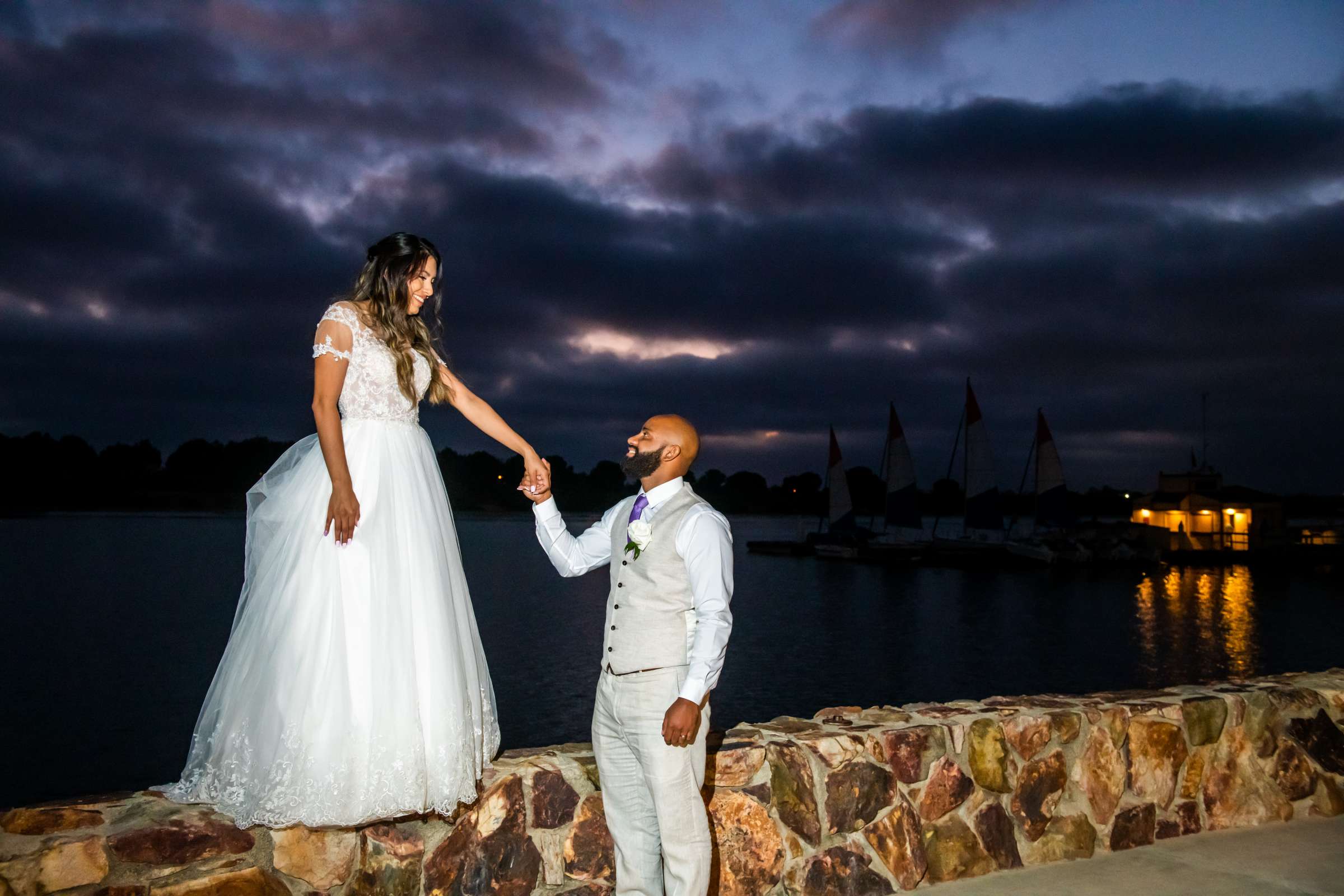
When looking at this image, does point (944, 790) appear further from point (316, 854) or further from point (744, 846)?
point (316, 854)

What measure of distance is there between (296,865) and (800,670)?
31.6 metres

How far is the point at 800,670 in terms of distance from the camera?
33375 millimetres

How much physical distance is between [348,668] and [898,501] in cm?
6661

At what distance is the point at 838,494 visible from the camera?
72875 mm

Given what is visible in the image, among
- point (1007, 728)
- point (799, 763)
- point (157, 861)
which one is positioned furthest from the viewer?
point (1007, 728)

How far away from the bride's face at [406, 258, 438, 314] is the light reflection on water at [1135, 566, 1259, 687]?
31804mm

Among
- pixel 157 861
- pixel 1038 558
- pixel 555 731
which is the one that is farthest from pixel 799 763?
pixel 1038 558

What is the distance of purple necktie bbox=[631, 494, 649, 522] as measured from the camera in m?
3.06

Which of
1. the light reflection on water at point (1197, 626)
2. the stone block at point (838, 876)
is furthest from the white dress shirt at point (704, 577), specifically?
the light reflection on water at point (1197, 626)

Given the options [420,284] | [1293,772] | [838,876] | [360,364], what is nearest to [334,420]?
[360,364]

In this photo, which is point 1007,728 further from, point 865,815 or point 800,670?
point 800,670

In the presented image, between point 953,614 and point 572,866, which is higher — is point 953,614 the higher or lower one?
the lower one

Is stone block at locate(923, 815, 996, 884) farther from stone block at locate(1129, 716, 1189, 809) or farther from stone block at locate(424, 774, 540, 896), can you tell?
stone block at locate(424, 774, 540, 896)

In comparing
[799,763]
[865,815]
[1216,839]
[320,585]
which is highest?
[320,585]
